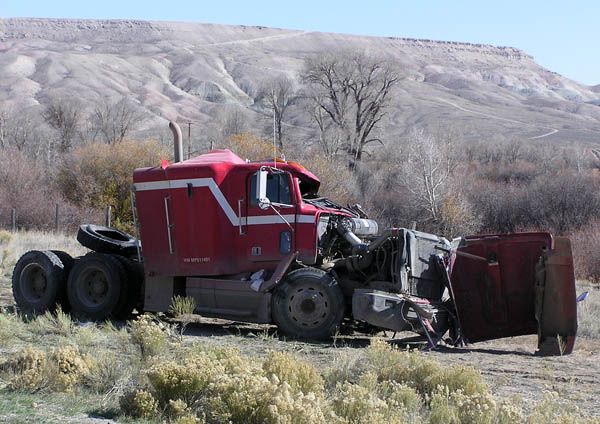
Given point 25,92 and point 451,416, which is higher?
point 25,92

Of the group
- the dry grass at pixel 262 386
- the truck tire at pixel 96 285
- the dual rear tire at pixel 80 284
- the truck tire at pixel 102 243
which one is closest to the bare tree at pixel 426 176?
the truck tire at pixel 102 243

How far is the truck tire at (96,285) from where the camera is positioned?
519 inches

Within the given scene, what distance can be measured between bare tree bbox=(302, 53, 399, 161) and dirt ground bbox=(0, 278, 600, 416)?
59265 millimetres

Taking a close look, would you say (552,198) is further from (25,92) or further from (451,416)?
(25,92)

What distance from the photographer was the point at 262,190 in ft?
40.3

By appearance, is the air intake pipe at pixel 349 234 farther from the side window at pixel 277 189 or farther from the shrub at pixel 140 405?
the shrub at pixel 140 405

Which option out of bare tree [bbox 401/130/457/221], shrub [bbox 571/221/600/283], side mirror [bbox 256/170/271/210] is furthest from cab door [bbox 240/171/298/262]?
bare tree [bbox 401/130/457/221]

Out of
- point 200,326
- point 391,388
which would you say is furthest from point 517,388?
point 200,326

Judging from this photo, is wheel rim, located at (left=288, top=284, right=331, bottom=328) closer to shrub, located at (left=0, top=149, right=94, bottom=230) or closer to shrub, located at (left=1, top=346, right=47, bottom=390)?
shrub, located at (left=1, top=346, right=47, bottom=390)

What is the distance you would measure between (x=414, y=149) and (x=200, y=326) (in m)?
36.6

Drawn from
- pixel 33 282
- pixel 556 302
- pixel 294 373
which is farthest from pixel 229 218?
pixel 294 373

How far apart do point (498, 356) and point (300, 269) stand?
9.70 ft

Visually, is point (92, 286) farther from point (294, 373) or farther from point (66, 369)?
point (294, 373)

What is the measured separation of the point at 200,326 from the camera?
1328 centimetres
